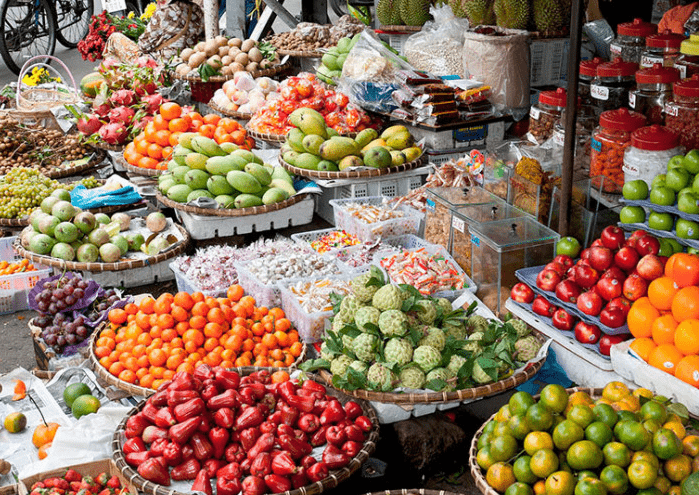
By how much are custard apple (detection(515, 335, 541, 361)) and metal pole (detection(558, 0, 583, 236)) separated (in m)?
0.70

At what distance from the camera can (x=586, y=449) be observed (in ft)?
7.07

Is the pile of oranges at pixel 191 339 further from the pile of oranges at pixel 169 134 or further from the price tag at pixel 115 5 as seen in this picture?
the price tag at pixel 115 5

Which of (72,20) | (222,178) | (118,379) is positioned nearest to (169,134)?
(222,178)

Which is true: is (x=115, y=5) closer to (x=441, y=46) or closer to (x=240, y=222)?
(x=441, y=46)

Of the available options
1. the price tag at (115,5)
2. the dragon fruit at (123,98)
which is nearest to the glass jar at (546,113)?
the dragon fruit at (123,98)

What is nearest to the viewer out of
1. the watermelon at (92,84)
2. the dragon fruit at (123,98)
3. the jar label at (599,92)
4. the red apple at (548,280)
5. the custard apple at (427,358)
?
the custard apple at (427,358)

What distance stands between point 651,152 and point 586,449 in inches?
58.8

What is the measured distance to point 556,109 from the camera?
13.6 ft

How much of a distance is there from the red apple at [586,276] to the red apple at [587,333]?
165 millimetres

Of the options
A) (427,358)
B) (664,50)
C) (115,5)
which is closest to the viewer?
(427,358)

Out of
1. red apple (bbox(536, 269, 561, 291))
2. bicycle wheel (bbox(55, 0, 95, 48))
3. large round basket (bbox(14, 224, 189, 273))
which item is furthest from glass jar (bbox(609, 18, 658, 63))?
bicycle wheel (bbox(55, 0, 95, 48))

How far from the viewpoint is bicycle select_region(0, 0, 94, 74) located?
10.9m

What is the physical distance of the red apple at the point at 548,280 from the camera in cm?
323

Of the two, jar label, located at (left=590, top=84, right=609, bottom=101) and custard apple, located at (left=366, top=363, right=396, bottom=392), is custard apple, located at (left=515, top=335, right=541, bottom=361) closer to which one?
custard apple, located at (left=366, top=363, right=396, bottom=392)
